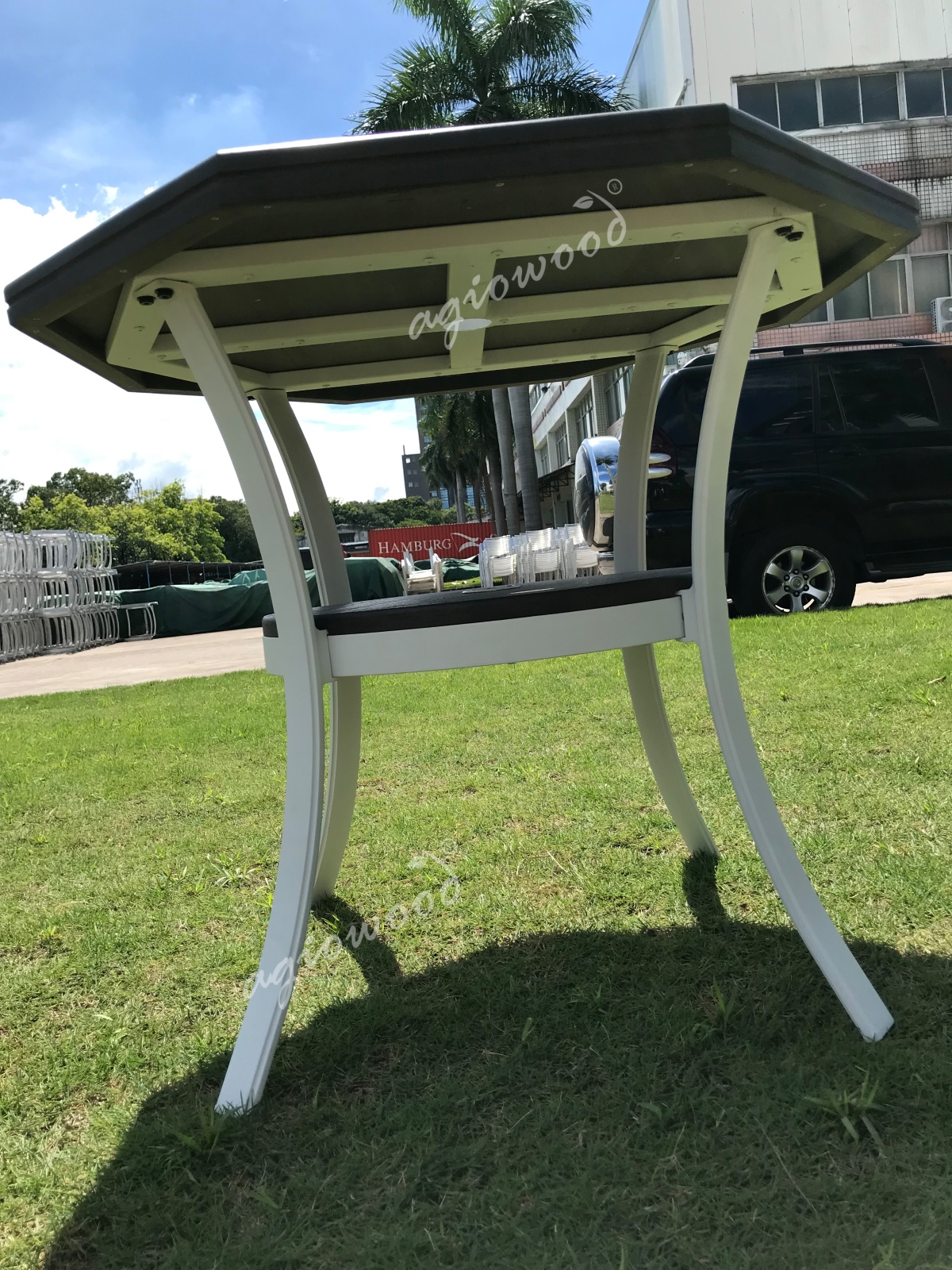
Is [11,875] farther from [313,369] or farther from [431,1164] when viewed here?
[431,1164]

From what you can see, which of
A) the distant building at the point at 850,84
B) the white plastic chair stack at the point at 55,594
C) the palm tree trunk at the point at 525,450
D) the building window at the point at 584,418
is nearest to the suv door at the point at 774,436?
the white plastic chair stack at the point at 55,594

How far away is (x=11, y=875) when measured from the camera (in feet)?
10.0

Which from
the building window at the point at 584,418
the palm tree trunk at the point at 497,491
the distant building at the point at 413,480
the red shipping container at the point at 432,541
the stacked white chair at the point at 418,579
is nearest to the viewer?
the stacked white chair at the point at 418,579

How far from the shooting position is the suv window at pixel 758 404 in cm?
719

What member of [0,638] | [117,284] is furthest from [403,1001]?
[0,638]

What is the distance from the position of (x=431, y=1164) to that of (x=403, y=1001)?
55 centimetres

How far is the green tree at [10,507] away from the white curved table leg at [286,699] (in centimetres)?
7816

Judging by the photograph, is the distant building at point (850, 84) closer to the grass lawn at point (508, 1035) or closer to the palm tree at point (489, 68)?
the palm tree at point (489, 68)

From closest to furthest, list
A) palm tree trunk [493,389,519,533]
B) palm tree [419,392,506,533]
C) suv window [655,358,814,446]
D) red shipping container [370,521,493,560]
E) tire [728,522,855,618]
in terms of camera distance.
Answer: suv window [655,358,814,446] < tire [728,522,855,618] < palm tree trunk [493,389,519,533] < red shipping container [370,521,493,560] < palm tree [419,392,506,533]

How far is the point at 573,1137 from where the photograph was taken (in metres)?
1.46

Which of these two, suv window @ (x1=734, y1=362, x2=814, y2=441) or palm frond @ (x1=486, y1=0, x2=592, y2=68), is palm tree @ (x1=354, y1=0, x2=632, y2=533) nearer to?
palm frond @ (x1=486, y1=0, x2=592, y2=68)

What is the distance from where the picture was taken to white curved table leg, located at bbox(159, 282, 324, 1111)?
1596mm

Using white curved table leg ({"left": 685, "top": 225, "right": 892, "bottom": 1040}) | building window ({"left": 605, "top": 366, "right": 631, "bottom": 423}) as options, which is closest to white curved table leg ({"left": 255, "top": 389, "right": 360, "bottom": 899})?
white curved table leg ({"left": 685, "top": 225, "right": 892, "bottom": 1040})

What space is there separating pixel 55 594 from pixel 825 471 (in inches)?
521
